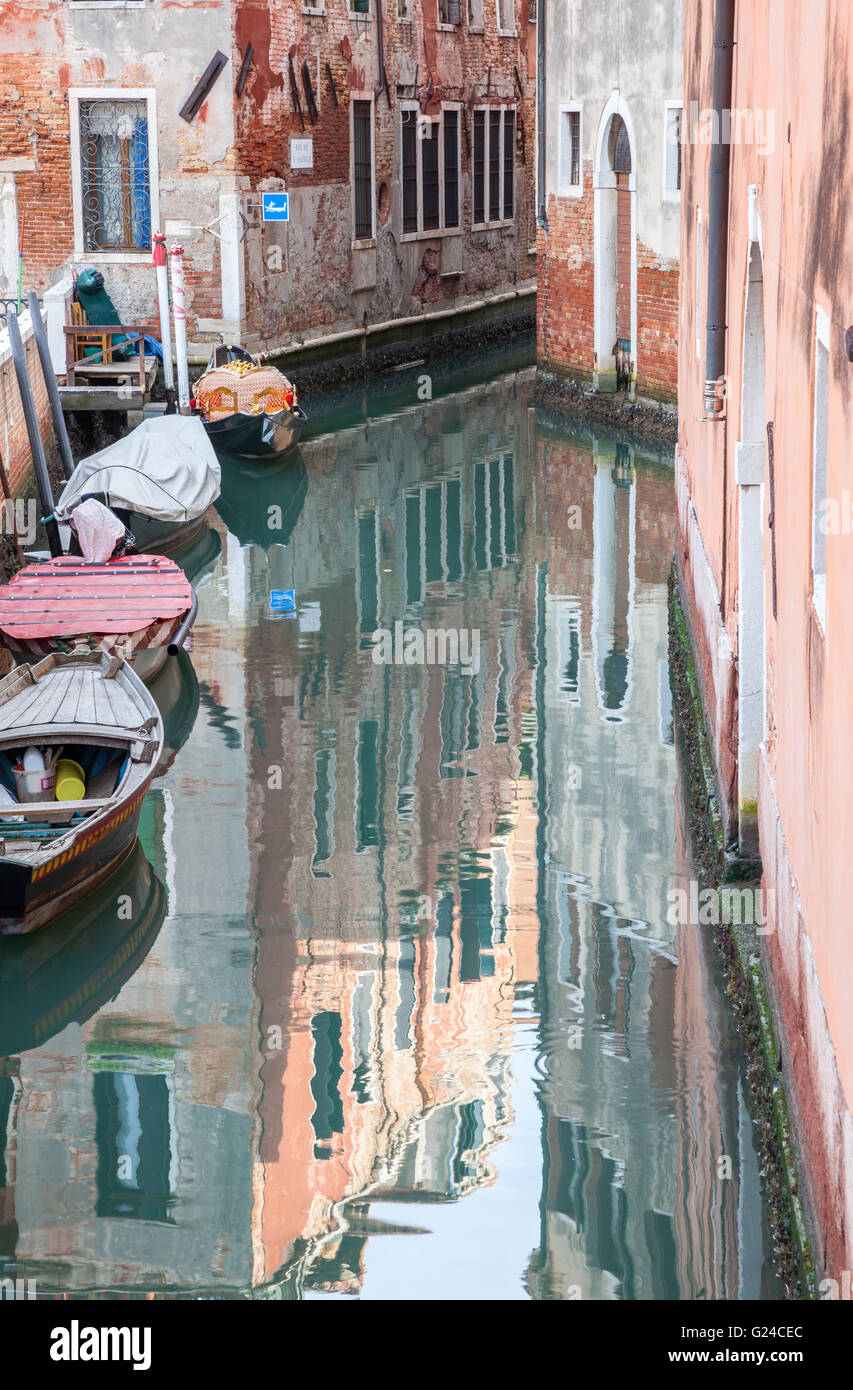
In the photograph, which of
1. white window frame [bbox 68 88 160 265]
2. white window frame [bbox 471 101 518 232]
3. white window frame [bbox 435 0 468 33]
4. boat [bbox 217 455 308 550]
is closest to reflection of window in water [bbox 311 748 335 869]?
boat [bbox 217 455 308 550]

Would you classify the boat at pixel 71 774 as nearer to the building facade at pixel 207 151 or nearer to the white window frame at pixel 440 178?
the building facade at pixel 207 151

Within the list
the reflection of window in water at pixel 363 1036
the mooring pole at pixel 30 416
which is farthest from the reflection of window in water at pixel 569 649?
the reflection of window in water at pixel 363 1036

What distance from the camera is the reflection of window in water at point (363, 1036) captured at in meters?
6.12

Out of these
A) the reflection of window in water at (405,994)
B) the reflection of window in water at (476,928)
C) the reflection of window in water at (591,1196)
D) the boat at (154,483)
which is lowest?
the reflection of window in water at (591,1196)

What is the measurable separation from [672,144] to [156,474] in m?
6.44

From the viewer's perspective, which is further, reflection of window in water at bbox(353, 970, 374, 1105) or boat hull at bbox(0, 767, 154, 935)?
boat hull at bbox(0, 767, 154, 935)

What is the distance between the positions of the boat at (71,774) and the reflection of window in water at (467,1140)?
1.98m

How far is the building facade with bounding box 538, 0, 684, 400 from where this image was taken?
687 inches

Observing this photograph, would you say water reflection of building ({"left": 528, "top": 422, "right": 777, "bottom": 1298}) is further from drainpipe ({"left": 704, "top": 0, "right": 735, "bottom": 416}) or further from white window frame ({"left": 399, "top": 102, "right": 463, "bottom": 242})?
white window frame ({"left": 399, "top": 102, "right": 463, "bottom": 242})

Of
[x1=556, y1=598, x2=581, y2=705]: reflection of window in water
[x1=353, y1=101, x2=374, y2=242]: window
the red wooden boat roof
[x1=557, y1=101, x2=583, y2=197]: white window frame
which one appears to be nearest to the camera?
the red wooden boat roof

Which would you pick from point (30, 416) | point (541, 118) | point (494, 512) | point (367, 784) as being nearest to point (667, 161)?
point (541, 118)

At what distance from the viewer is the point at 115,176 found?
20516 mm

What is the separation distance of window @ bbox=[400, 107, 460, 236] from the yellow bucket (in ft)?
61.3
